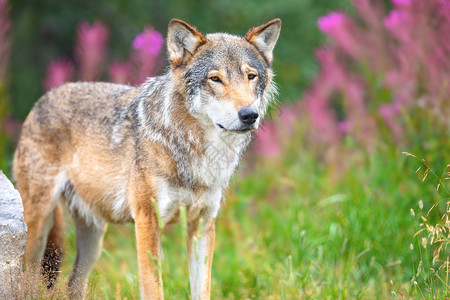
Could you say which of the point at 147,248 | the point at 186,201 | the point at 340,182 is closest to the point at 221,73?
the point at 186,201

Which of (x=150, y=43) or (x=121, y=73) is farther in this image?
(x=121, y=73)

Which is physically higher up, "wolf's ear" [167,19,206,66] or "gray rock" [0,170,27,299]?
"wolf's ear" [167,19,206,66]

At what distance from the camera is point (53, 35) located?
923cm

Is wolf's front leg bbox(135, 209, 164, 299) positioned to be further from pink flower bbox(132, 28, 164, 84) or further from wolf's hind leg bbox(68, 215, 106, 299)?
pink flower bbox(132, 28, 164, 84)

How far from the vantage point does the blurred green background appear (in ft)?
13.9

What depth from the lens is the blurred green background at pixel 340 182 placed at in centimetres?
423

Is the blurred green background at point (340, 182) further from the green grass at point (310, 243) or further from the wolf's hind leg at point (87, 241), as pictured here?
the wolf's hind leg at point (87, 241)

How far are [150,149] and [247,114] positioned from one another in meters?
0.85

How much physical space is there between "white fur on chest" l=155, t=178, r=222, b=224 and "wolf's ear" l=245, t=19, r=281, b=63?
3.56 feet

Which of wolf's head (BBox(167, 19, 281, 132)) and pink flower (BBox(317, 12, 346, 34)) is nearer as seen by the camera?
wolf's head (BBox(167, 19, 281, 132))

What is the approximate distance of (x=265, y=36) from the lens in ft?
13.4

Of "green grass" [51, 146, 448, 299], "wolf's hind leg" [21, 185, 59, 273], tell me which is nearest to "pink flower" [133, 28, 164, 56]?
"green grass" [51, 146, 448, 299]

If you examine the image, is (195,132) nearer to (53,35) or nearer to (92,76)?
(92,76)

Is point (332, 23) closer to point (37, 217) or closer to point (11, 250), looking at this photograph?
point (37, 217)
